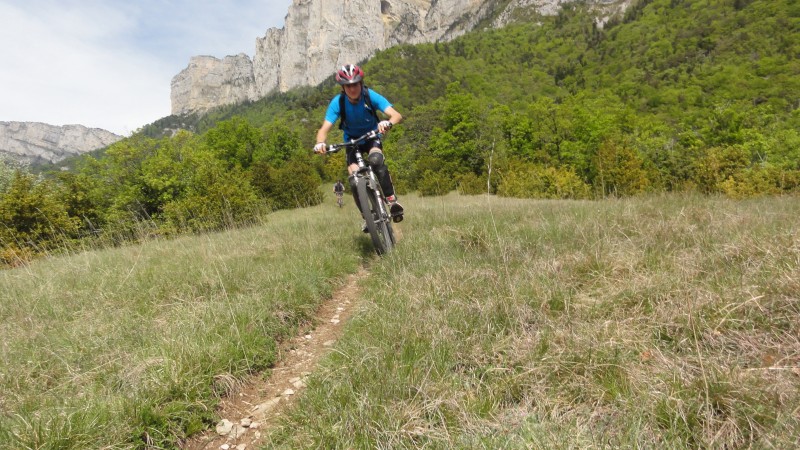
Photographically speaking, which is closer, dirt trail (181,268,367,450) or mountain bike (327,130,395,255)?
dirt trail (181,268,367,450)

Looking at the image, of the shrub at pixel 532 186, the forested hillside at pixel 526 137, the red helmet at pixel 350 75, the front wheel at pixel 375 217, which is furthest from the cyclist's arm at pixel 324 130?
the shrub at pixel 532 186

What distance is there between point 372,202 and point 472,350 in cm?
393

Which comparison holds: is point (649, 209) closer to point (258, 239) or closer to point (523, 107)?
point (258, 239)

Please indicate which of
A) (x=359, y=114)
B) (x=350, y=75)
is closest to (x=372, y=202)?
(x=359, y=114)

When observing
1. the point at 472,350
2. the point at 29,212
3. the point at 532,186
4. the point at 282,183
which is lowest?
the point at 532,186

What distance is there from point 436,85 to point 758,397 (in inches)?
4894

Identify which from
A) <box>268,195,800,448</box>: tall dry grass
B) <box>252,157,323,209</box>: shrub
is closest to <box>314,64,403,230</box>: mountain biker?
<box>268,195,800,448</box>: tall dry grass

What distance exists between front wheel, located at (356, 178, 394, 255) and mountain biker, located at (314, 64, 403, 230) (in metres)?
0.24

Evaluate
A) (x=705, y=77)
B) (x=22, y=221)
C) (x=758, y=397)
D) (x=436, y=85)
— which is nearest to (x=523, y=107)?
(x=436, y=85)

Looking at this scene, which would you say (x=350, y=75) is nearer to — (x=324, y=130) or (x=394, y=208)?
(x=324, y=130)

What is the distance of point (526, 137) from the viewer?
161ft

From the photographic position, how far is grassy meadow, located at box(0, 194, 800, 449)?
1.60 metres

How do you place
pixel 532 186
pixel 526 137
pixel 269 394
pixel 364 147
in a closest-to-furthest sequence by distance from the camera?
pixel 269 394, pixel 364 147, pixel 532 186, pixel 526 137

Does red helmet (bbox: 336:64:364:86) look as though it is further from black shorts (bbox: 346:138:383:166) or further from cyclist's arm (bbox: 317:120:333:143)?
black shorts (bbox: 346:138:383:166)
